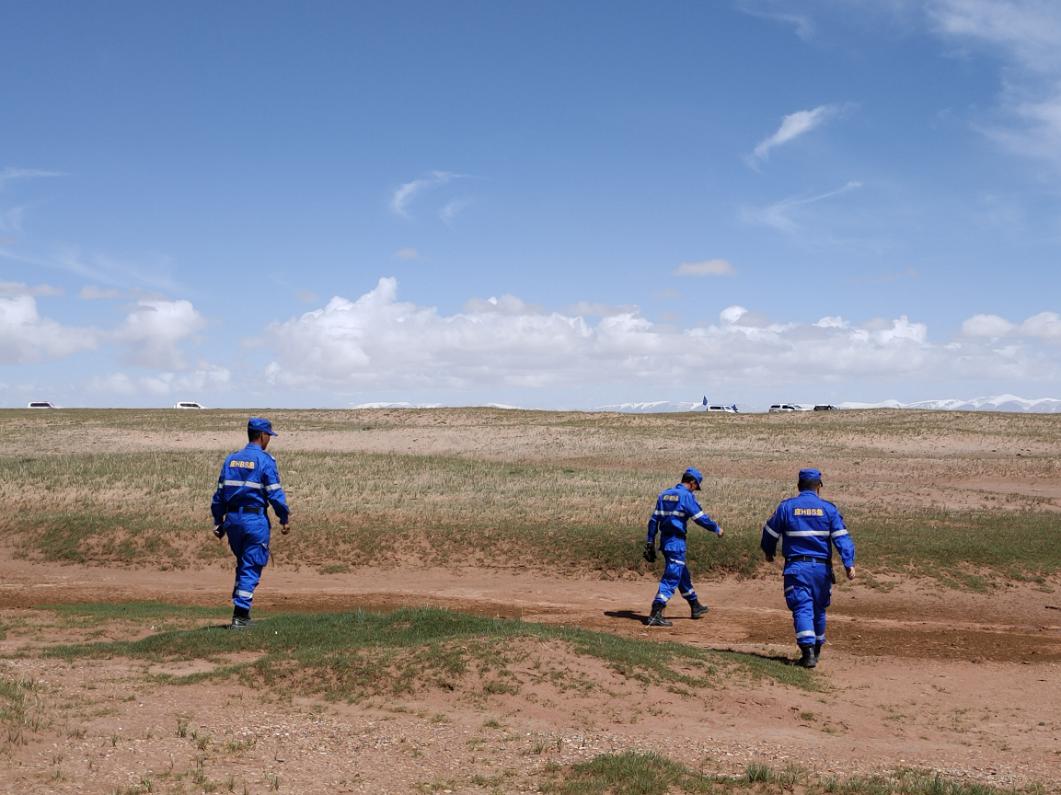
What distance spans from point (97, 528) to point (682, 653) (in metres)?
17.8

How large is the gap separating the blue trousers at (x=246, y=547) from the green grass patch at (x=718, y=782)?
688 centimetres

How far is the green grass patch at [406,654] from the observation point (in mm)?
10344

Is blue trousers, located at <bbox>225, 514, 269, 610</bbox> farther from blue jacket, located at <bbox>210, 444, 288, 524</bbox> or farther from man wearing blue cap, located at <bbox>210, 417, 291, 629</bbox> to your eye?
blue jacket, located at <bbox>210, 444, 288, 524</bbox>

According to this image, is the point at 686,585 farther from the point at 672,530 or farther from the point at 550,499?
the point at 550,499

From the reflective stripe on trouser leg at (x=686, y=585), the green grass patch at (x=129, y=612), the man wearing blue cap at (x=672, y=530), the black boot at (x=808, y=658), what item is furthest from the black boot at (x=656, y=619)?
the green grass patch at (x=129, y=612)

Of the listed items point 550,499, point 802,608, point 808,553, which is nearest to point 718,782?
point 802,608

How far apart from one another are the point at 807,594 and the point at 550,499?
16243 mm

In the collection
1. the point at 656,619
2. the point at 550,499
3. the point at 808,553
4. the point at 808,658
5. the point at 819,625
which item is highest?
the point at 808,553

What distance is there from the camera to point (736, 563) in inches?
845

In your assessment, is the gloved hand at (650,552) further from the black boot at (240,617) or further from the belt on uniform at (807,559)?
the black boot at (240,617)

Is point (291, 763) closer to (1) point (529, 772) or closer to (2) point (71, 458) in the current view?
(1) point (529, 772)

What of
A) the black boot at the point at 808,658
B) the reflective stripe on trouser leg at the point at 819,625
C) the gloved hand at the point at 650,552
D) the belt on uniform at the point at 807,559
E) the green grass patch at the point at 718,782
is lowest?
the black boot at the point at 808,658

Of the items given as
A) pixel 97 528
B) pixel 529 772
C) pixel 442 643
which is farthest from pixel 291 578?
pixel 529 772

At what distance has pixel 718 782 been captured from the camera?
753 centimetres
